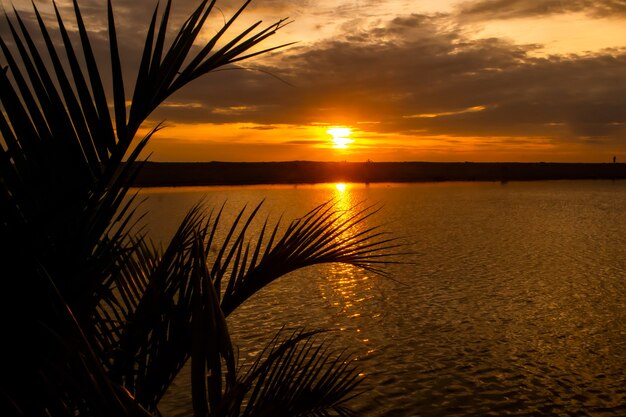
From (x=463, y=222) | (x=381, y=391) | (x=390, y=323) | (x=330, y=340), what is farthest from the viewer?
(x=463, y=222)

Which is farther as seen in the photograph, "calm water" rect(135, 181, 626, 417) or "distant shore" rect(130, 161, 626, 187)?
"distant shore" rect(130, 161, 626, 187)

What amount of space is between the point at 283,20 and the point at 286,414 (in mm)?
1392

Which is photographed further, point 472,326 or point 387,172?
point 387,172

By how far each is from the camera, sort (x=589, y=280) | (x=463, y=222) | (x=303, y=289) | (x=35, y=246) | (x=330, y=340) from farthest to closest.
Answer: (x=463, y=222), (x=589, y=280), (x=303, y=289), (x=330, y=340), (x=35, y=246)

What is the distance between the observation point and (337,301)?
13.9 metres

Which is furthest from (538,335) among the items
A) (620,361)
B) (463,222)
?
(463,222)

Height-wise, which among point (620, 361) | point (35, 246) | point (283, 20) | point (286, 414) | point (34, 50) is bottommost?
point (620, 361)

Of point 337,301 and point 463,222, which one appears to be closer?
point 337,301

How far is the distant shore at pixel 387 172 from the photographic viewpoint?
117 m

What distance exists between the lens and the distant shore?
117125 mm

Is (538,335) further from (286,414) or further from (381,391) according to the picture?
(286,414)

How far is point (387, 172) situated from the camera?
137500mm

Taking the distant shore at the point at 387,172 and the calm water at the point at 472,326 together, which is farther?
the distant shore at the point at 387,172

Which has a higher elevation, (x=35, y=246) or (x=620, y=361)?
(x=35, y=246)
